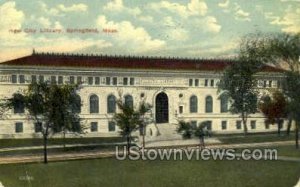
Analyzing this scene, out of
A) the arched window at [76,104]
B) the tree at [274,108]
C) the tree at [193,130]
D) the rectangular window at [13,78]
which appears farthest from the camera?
the tree at [274,108]

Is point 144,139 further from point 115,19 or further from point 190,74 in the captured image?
point 115,19

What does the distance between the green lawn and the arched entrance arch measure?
0.86 feet

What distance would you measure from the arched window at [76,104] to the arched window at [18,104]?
0.28 m

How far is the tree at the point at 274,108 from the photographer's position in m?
3.16

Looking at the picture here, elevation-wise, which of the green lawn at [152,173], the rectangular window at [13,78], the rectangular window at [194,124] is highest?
the rectangular window at [13,78]

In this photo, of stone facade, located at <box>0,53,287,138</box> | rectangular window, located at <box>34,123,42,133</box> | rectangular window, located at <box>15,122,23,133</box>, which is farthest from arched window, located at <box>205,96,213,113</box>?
rectangular window, located at <box>15,122,23,133</box>

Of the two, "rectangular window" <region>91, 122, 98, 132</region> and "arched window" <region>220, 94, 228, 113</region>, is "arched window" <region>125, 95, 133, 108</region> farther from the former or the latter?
"arched window" <region>220, 94, 228, 113</region>

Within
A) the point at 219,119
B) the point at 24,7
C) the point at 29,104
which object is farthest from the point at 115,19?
the point at 219,119

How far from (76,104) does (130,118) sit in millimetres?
320

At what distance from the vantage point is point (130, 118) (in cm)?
291

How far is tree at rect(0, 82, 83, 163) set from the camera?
281 cm

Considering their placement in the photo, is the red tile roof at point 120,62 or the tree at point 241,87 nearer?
the red tile roof at point 120,62

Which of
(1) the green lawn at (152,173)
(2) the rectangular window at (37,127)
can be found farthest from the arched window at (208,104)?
(2) the rectangular window at (37,127)

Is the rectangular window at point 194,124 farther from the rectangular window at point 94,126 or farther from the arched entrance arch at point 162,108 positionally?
the rectangular window at point 94,126
